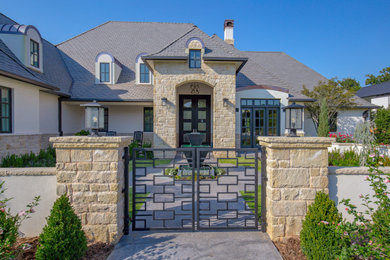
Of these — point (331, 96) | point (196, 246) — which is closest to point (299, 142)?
point (196, 246)

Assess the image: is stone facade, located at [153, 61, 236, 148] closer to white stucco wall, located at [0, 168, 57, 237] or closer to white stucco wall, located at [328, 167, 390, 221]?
white stucco wall, located at [0, 168, 57, 237]

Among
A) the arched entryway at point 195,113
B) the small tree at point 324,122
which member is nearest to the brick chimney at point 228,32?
the arched entryway at point 195,113

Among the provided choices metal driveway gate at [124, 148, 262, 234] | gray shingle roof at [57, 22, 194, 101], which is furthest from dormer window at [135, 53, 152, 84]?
metal driveway gate at [124, 148, 262, 234]

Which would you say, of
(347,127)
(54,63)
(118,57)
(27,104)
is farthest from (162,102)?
(347,127)

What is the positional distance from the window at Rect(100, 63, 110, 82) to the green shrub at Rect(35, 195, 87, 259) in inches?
455

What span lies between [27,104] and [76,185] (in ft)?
25.0

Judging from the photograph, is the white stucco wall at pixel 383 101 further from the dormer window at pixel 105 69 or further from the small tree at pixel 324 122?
the dormer window at pixel 105 69

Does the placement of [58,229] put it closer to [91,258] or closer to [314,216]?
[91,258]

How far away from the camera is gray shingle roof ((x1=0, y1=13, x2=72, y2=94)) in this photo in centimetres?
777

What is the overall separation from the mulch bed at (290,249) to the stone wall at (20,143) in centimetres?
898

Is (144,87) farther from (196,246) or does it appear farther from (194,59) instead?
(196,246)

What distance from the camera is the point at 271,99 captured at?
479 inches

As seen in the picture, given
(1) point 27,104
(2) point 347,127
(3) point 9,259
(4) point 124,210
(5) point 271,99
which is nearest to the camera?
(3) point 9,259

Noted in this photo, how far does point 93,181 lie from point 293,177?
307 centimetres
